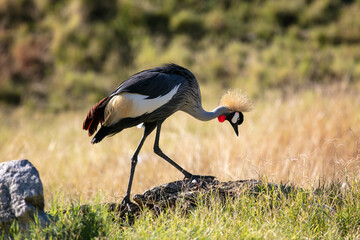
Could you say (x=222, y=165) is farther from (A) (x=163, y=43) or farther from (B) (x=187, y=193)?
(A) (x=163, y=43)

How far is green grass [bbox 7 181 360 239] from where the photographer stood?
122 inches

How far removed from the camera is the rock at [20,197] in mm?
3006

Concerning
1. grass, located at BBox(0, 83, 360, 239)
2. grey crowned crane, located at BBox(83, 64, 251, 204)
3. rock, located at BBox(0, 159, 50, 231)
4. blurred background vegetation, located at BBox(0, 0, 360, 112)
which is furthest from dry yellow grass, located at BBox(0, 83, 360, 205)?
blurred background vegetation, located at BBox(0, 0, 360, 112)

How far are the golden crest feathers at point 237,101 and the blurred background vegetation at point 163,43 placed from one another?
6.68 meters

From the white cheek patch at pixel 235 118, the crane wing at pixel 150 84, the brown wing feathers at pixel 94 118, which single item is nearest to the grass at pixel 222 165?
the white cheek patch at pixel 235 118

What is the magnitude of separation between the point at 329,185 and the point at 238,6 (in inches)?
420

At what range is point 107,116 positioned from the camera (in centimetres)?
385

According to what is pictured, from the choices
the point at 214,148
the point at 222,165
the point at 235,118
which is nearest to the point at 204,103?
the point at 214,148

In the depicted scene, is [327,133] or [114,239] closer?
[114,239]

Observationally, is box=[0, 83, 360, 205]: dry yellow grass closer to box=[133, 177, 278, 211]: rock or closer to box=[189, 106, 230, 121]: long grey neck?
box=[189, 106, 230, 121]: long grey neck

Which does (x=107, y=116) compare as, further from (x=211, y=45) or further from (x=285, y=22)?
(x=285, y=22)

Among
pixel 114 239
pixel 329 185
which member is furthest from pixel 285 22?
pixel 114 239

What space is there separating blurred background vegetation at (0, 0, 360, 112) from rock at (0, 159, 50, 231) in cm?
838

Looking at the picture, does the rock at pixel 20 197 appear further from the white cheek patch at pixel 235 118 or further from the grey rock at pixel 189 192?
the white cheek patch at pixel 235 118
